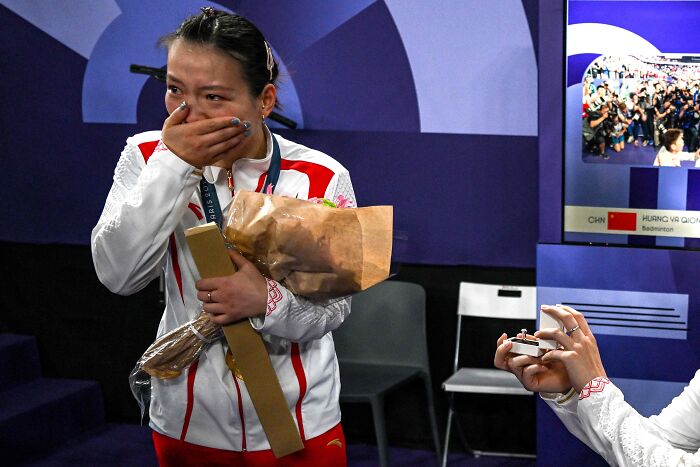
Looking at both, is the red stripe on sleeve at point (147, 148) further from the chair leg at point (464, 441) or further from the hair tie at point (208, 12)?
the chair leg at point (464, 441)

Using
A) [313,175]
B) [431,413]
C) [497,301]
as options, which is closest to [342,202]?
[313,175]

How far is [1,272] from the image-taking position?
17.8 ft

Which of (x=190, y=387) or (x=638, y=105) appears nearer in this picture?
(x=190, y=387)

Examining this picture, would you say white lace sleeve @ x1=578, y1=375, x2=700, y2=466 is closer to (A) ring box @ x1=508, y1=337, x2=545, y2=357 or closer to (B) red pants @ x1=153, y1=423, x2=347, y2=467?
(A) ring box @ x1=508, y1=337, x2=545, y2=357

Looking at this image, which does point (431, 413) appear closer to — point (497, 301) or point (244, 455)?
point (497, 301)

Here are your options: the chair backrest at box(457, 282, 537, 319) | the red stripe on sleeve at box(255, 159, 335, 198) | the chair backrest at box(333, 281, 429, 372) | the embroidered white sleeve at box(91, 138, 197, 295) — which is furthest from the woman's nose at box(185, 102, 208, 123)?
the chair backrest at box(457, 282, 537, 319)

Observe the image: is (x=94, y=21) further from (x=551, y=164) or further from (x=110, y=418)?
(x=551, y=164)

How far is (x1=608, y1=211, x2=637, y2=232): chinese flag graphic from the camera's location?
3471 mm

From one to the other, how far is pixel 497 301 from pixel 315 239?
9.77ft

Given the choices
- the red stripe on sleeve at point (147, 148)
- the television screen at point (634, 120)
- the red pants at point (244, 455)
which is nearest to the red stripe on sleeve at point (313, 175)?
the red stripe on sleeve at point (147, 148)

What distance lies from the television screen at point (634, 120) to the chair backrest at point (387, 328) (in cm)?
128

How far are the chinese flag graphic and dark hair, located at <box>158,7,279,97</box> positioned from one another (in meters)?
1.81

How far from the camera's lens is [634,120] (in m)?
3.43

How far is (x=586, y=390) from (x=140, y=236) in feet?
2.95
